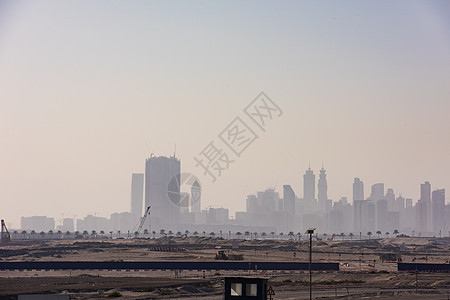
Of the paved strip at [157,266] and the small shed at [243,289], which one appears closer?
the small shed at [243,289]

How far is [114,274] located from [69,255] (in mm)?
75551

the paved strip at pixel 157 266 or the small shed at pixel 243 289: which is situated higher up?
the small shed at pixel 243 289

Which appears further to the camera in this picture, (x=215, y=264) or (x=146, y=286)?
(x=215, y=264)

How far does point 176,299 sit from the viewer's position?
80938mm

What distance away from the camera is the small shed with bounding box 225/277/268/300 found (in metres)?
52.9

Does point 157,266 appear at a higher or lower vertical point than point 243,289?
lower

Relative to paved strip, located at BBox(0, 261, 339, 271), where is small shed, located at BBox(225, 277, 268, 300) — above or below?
above

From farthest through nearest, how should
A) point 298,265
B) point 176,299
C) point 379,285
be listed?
point 298,265 < point 379,285 < point 176,299

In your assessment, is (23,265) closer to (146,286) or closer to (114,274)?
(114,274)

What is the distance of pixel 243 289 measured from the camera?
174 feet

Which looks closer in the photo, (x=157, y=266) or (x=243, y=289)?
(x=243, y=289)

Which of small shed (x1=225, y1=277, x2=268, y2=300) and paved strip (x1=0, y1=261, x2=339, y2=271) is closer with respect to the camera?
small shed (x1=225, y1=277, x2=268, y2=300)

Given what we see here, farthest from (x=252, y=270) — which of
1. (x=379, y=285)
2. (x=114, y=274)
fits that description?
(x=379, y=285)

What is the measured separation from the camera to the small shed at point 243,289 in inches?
2082
